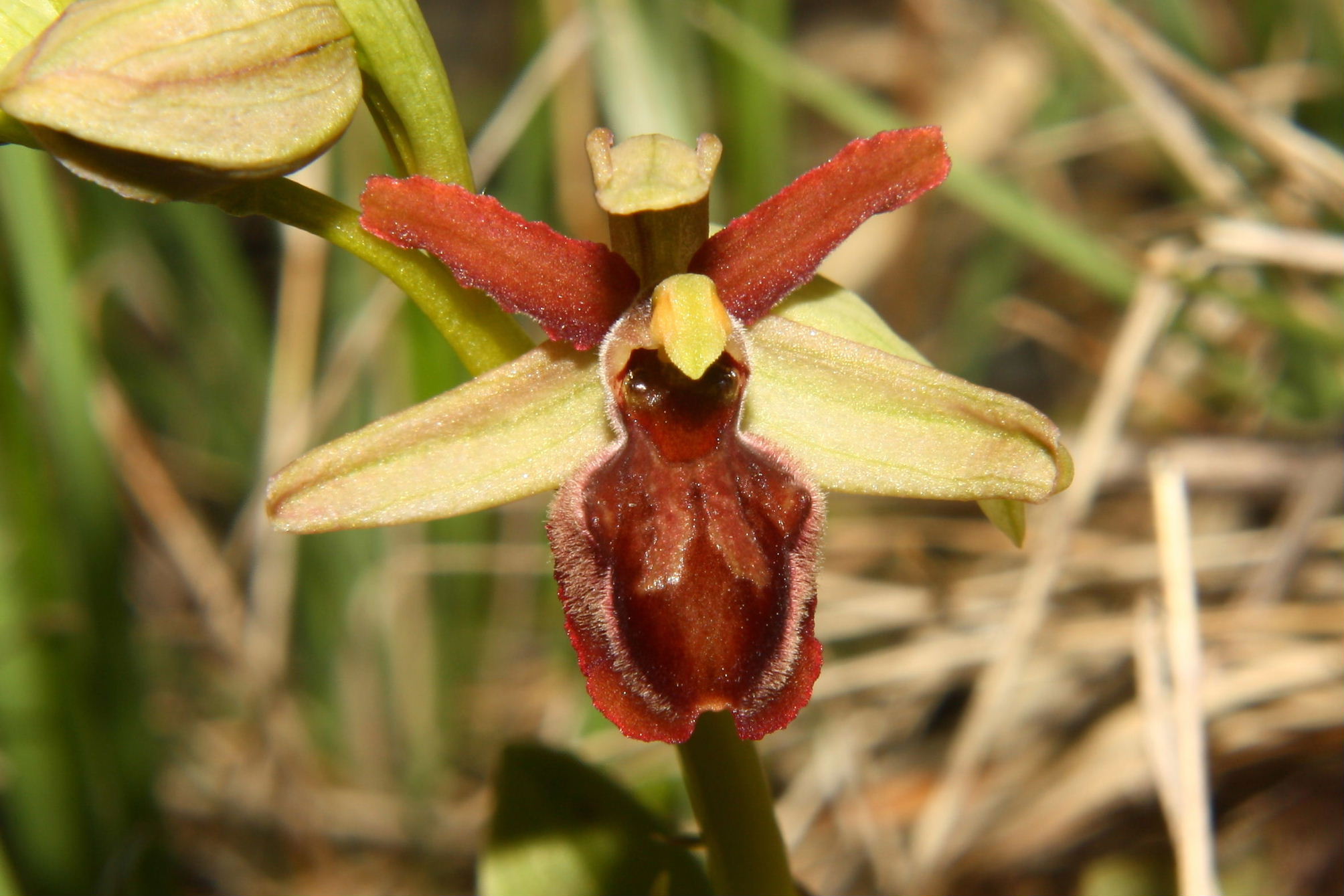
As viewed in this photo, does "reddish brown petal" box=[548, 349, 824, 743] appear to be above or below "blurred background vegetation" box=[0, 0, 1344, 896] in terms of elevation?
above

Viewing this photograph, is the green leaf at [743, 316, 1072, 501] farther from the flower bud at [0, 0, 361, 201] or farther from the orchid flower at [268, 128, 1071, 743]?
the flower bud at [0, 0, 361, 201]

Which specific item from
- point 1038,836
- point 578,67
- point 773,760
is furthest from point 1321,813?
point 578,67

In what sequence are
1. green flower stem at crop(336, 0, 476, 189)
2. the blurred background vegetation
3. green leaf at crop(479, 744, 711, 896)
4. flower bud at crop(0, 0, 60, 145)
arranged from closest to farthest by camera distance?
flower bud at crop(0, 0, 60, 145) → green flower stem at crop(336, 0, 476, 189) → green leaf at crop(479, 744, 711, 896) → the blurred background vegetation

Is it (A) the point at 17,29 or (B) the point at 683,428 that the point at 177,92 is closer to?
(A) the point at 17,29

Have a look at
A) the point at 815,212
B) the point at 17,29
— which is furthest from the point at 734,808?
the point at 17,29

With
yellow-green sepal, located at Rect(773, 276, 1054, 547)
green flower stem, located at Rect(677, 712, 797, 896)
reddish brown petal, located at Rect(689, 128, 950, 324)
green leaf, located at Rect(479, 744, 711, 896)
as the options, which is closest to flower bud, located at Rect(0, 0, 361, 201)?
reddish brown petal, located at Rect(689, 128, 950, 324)

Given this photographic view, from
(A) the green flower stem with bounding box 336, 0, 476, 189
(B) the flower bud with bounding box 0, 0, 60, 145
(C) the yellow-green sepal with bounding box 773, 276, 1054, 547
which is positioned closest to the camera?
(B) the flower bud with bounding box 0, 0, 60, 145
